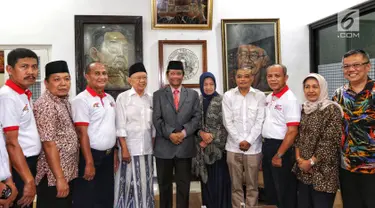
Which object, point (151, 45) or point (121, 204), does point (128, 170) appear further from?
point (151, 45)

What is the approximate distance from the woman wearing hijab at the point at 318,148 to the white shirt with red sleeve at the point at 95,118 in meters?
1.47

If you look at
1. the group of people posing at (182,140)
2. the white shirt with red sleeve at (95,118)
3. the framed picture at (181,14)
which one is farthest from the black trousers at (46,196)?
the framed picture at (181,14)

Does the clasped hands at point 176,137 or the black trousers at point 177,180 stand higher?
the clasped hands at point 176,137

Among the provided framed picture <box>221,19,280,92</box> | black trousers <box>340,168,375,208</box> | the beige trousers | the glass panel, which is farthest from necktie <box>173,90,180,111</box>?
the glass panel

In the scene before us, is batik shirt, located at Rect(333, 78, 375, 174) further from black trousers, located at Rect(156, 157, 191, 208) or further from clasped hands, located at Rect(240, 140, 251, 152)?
black trousers, located at Rect(156, 157, 191, 208)

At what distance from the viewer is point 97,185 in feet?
Result: 8.39

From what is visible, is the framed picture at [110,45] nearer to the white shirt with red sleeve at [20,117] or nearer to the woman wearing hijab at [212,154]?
the woman wearing hijab at [212,154]

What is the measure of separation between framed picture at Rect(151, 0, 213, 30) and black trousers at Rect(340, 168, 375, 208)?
2479 mm

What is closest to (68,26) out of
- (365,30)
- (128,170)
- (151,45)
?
(151,45)

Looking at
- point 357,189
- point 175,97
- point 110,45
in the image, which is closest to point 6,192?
point 175,97

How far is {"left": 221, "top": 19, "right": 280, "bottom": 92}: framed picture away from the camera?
400cm

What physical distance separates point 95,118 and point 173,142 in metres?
0.68

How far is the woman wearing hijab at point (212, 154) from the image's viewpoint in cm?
286

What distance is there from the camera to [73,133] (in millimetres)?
2180
